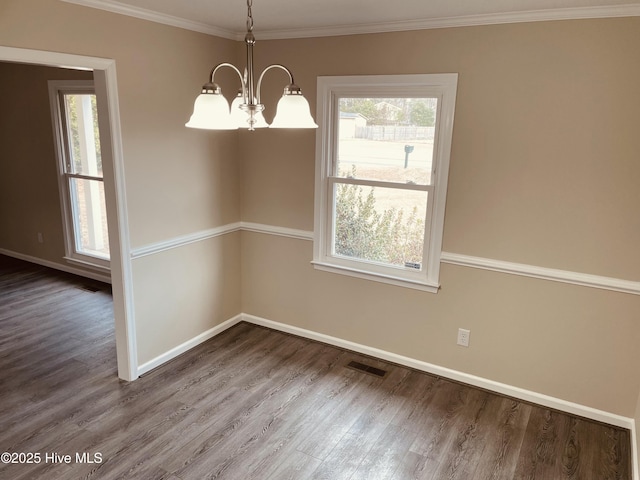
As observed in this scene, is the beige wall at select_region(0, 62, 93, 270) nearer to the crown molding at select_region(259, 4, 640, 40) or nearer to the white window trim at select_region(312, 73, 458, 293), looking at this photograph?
the crown molding at select_region(259, 4, 640, 40)

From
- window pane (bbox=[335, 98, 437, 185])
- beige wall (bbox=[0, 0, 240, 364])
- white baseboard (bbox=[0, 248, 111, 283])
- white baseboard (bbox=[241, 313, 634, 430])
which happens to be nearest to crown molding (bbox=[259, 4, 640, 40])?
window pane (bbox=[335, 98, 437, 185])

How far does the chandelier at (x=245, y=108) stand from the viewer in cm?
158

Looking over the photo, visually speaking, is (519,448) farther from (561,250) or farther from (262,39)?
(262,39)

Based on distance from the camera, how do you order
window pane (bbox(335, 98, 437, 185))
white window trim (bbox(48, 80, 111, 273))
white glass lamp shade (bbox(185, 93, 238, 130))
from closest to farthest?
white glass lamp shade (bbox(185, 93, 238, 130)) < window pane (bbox(335, 98, 437, 185)) < white window trim (bbox(48, 80, 111, 273))

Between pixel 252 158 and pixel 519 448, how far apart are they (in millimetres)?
2758

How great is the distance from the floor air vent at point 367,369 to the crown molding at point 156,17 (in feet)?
8.71

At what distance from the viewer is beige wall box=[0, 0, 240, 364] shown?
244 centimetres

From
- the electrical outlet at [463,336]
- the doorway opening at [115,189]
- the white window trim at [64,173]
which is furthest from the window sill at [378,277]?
the white window trim at [64,173]

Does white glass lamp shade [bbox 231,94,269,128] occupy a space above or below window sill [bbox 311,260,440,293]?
above

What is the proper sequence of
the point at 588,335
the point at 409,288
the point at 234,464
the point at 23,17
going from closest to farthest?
the point at 23,17 → the point at 234,464 → the point at 588,335 → the point at 409,288

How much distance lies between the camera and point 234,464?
2.38 meters

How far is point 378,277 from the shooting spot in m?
3.33

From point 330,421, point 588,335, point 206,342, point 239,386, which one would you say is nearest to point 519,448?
point 588,335

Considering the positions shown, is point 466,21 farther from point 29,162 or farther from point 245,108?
point 29,162
